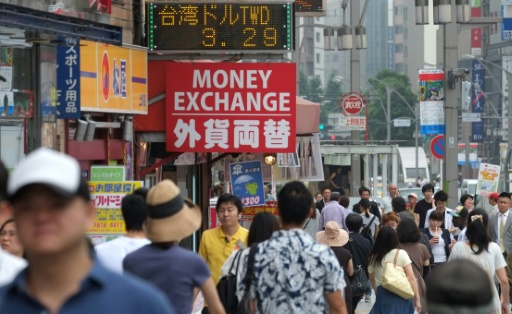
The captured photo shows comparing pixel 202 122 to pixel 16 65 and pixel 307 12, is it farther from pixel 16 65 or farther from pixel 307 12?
pixel 307 12

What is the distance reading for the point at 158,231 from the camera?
7.48 meters

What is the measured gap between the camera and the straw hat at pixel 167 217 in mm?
7480

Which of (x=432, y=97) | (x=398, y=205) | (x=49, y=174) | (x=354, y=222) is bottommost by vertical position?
(x=398, y=205)

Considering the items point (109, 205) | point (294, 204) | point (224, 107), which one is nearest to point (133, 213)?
point (294, 204)

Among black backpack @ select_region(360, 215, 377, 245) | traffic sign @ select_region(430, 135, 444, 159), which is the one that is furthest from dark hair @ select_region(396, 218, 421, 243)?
traffic sign @ select_region(430, 135, 444, 159)

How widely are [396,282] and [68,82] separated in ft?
12.7

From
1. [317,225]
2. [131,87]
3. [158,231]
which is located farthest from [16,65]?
[317,225]

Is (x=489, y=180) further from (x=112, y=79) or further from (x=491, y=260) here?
(x=491, y=260)

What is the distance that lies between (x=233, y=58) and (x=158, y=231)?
10.2 m

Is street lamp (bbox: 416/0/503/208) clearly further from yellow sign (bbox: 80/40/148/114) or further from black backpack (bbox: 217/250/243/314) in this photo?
black backpack (bbox: 217/250/243/314)

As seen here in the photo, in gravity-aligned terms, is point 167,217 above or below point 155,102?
below

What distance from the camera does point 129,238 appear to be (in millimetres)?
8156

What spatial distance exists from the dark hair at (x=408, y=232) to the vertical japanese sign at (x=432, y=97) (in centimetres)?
1838

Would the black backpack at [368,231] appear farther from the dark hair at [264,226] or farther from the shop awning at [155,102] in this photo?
the dark hair at [264,226]
